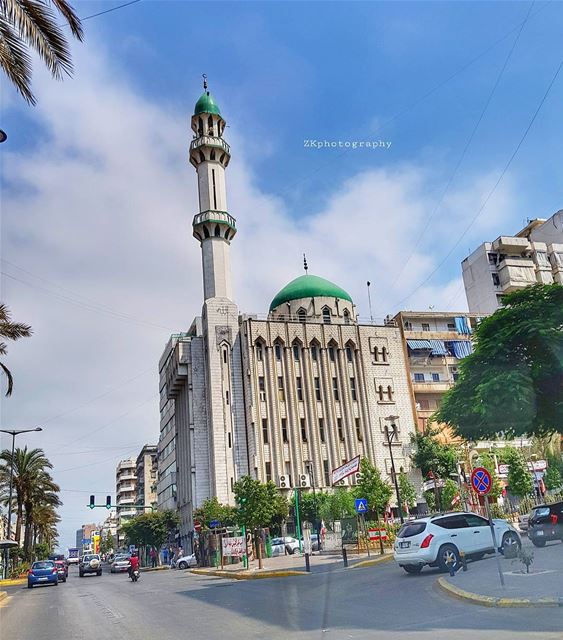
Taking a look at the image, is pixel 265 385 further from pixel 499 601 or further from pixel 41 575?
pixel 499 601

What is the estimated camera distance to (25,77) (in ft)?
39.7

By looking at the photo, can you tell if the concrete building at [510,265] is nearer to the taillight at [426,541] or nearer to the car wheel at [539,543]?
the car wheel at [539,543]

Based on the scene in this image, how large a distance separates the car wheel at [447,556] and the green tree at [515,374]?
4.43 metres

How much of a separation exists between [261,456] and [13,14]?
45502 mm

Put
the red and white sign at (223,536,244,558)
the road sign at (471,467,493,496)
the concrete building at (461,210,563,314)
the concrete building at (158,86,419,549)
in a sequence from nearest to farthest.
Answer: the road sign at (471,467,493,496) < the red and white sign at (223,536,244,558) < the concrete building at (158,86,419,549) < the concrete building at (461,210,563,314)

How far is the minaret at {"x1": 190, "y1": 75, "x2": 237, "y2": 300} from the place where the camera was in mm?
58438

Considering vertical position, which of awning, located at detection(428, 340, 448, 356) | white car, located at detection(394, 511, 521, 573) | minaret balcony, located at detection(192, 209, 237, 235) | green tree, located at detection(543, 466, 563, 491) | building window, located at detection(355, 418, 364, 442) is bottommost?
white car, located at detection(394, 511, 521, 573)

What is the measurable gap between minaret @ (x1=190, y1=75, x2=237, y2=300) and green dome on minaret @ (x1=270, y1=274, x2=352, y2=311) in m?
8.60

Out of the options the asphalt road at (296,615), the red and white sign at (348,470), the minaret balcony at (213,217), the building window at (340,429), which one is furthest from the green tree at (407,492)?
the asphalt road at (296,615)

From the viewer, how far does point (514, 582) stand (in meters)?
12.6

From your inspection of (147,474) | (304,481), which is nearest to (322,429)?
(304,481)

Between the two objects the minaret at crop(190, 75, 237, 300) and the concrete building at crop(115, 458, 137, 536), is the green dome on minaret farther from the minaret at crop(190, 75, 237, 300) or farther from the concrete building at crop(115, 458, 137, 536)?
the concrete building at crop(115, 458, 137, 536)

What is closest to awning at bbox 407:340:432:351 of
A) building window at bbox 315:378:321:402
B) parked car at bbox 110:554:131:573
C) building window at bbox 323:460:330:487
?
building window at bbox 315:378:321:402

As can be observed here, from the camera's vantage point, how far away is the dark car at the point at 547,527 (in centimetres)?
2078
